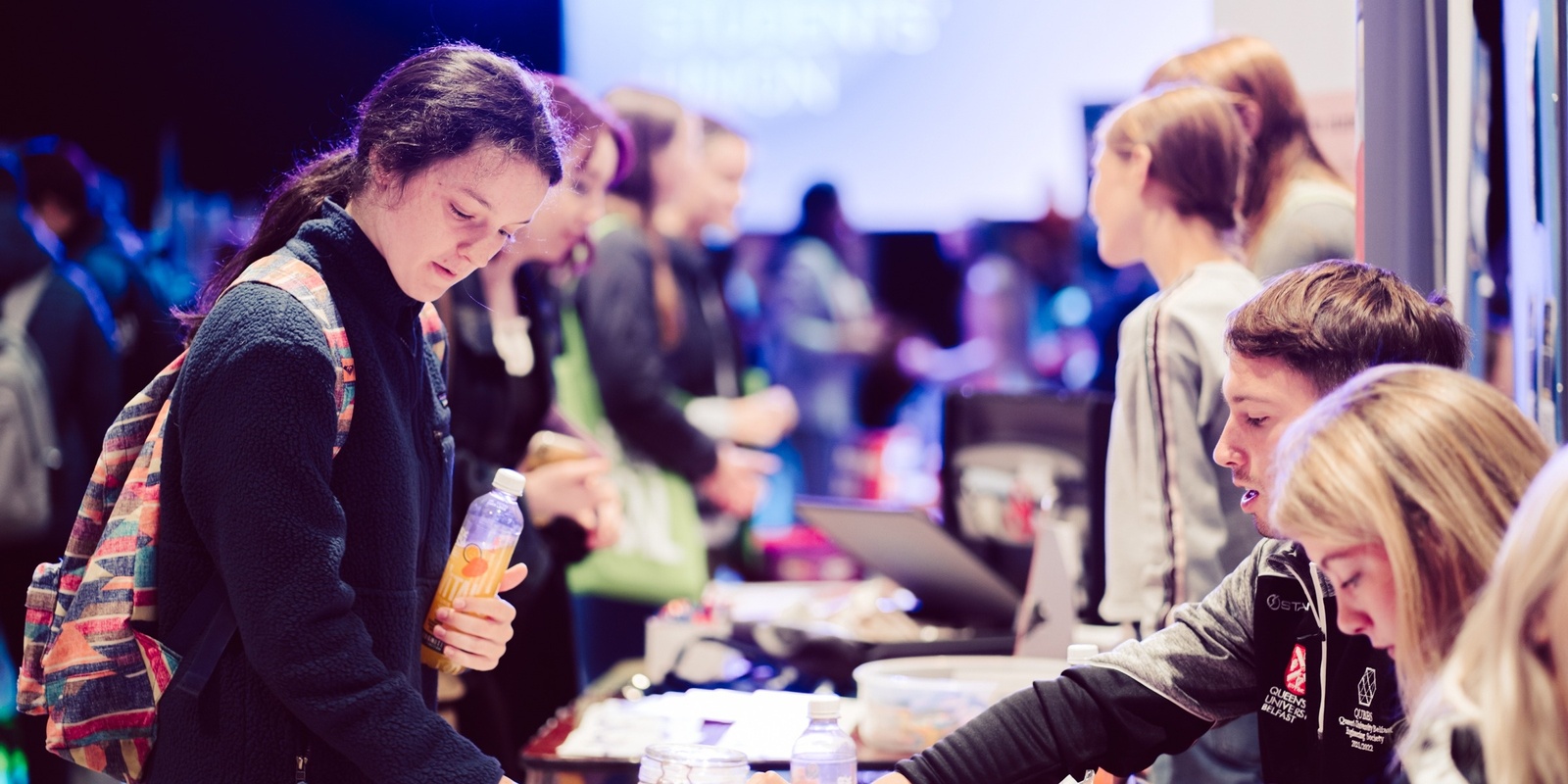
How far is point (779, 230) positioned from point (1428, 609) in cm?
660

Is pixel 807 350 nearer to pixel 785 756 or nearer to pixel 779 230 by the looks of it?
pixel 779 230

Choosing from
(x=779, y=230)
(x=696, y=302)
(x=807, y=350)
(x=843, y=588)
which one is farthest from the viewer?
(x=779, y=230)

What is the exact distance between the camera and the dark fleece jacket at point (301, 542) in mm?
1375

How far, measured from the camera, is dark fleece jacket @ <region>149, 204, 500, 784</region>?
1.38m

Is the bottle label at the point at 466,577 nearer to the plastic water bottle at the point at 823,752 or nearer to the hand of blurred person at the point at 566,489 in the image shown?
the plastic water bottle at the point at 823,752

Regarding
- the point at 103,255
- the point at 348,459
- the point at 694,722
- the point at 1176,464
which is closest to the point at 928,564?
the point at 694,722

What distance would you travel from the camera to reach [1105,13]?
6148 millimetres

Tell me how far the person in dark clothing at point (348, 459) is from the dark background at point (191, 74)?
6.34 m

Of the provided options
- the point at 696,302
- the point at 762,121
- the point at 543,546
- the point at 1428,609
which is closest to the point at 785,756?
the point at 543,546

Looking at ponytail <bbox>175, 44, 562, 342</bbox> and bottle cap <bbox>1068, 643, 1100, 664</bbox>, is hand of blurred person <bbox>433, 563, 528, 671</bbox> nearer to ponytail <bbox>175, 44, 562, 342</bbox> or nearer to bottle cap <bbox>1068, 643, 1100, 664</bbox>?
ponytail <bbox>175, 44, 562, 342</bbox>

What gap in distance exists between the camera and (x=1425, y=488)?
1116 mm

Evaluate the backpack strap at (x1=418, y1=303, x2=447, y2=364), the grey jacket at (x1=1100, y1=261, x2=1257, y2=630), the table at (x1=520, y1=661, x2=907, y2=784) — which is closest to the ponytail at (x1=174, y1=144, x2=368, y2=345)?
the backpack strap at (x1=418, y1=303, x2=447, y2=364)

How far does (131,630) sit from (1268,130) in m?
2.02

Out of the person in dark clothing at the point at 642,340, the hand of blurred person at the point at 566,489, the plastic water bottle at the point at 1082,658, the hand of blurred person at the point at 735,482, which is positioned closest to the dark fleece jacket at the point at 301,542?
the plastic water bottle at the point at 1082,658
